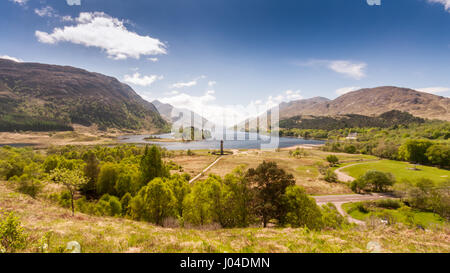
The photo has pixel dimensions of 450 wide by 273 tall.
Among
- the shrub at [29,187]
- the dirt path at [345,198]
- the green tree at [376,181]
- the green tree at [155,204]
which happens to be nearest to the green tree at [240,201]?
the green tree at [155,204]

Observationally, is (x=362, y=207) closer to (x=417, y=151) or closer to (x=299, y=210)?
(x=299, y=210)

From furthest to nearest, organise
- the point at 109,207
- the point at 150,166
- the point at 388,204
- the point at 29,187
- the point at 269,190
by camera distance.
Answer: the point at 388,204
the point at 150,166
the point at 29,187
the point at 109,207
the point at 269,190

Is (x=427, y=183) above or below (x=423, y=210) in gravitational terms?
above

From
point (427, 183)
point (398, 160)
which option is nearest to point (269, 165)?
point (427, 183)

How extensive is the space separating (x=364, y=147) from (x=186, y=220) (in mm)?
166941

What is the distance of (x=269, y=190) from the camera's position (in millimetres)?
23359

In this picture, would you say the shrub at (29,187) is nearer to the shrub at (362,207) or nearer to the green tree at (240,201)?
the green tree at (240,201)

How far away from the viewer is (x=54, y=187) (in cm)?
3566

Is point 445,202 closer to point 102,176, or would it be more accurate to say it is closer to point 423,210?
point 423,210

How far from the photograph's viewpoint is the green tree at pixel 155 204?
22953 mm

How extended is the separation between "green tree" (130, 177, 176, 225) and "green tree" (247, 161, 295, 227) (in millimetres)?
11688

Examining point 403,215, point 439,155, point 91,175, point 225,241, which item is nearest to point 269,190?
point 225,241

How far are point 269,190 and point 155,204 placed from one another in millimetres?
15463
